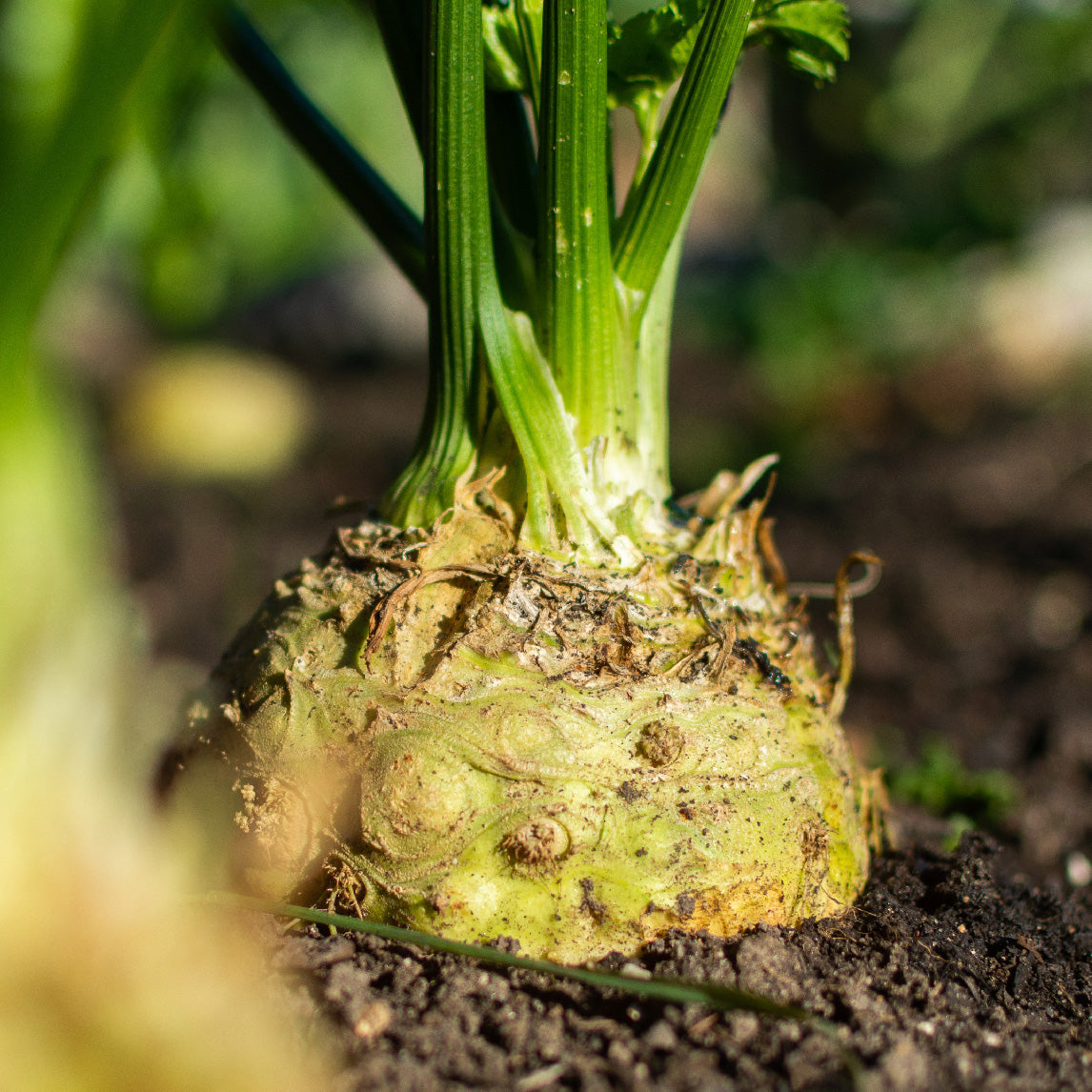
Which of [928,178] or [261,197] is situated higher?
[261,197]

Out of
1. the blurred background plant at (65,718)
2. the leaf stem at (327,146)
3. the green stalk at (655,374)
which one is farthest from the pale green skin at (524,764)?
the leaf stem at (327,146)

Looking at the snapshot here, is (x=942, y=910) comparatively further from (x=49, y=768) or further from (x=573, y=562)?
(x=49, y=768)

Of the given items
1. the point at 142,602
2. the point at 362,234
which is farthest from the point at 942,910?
the point at 362,234

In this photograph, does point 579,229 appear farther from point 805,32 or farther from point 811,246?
point 811,246

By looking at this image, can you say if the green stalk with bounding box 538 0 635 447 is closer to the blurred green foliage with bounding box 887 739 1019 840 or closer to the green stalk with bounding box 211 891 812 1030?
the green stalk with bounding box 211 891 812 1030

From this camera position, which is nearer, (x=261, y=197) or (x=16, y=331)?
(x=16, y=331)

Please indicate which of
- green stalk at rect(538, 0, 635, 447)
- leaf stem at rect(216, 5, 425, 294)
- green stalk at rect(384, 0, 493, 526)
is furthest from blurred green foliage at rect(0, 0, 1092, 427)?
green stalk at rect(538, 0, 635, 447)
